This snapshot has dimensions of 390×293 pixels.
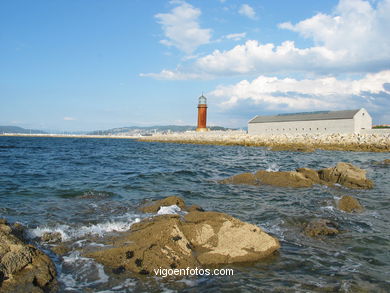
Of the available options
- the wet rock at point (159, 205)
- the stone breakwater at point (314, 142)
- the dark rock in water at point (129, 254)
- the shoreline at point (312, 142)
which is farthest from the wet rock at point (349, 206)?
the stone breakwater at point (314, 142)

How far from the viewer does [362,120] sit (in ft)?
156

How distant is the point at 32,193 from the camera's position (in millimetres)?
10242

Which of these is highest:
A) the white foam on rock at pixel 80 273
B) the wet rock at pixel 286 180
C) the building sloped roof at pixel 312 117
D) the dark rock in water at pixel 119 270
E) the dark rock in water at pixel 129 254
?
the building sloped roof at pixel 312 117

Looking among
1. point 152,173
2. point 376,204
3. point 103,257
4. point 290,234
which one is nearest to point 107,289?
point 103,257

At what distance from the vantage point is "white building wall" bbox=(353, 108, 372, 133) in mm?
46250

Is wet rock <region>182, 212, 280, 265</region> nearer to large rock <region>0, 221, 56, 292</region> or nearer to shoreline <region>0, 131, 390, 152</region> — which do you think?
large rock <region>0, 221, 56, 292</region>

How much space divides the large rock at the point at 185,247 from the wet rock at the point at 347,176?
26.7ft

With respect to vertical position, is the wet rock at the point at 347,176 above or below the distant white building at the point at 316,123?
below

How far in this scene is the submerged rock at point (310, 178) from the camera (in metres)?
11.8

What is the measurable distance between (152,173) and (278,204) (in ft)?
25.6

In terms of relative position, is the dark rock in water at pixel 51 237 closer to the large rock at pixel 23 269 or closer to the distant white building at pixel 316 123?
the large rock at pixel 23 269

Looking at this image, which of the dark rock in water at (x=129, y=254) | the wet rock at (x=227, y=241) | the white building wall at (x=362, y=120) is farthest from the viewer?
the white building wall at (x=362, y=120)

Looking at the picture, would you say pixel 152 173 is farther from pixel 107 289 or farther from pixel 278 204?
pixel 107 289

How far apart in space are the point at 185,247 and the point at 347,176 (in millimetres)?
9654
